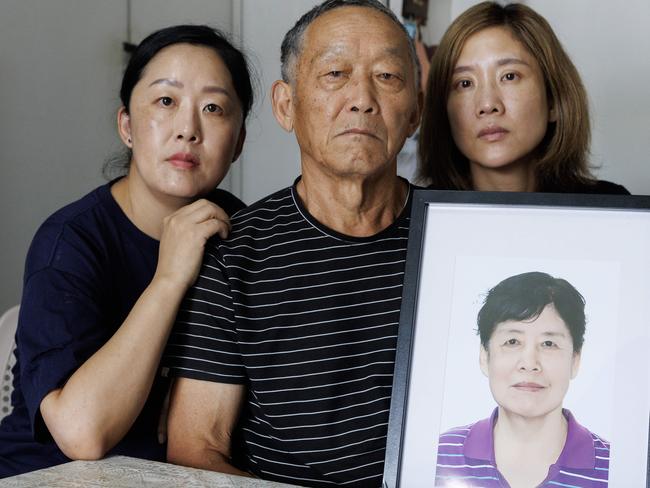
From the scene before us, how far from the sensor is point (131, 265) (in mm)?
1460

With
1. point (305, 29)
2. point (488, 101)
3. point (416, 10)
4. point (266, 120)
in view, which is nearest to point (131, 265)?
point (305, 29)

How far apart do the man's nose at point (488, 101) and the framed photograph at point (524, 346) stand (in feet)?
1.99

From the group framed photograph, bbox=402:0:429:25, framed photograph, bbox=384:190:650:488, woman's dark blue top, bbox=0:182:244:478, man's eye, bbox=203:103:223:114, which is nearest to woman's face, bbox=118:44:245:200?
man's eye, bbox=203:103:223:114

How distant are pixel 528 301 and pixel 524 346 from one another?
2.1 inches

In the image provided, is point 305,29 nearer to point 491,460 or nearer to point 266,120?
point 491,460

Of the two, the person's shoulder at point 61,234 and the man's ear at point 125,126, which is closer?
the person's shoulder at point 61,234

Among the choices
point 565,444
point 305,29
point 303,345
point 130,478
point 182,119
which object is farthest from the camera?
point 182,119

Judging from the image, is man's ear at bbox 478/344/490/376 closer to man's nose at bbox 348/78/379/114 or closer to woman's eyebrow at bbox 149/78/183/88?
man's nose at bbox 348/78/379/114

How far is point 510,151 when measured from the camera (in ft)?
5.22

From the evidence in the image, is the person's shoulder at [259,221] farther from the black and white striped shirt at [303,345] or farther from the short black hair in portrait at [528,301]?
the short black hair in portrait at [528,301]

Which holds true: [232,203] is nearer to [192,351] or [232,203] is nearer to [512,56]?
[192,351]

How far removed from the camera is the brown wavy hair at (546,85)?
164cm

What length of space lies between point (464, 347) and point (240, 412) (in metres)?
0.42

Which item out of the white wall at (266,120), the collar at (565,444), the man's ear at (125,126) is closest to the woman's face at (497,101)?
Result: the man's ear at (125,126)
